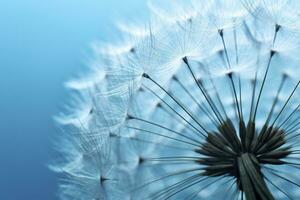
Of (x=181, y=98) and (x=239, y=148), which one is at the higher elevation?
(x=181, y=98)

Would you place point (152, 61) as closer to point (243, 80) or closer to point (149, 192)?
point (243, 80)

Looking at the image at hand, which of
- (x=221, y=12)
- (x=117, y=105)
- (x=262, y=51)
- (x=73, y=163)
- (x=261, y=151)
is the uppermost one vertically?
(x=221, y=12)

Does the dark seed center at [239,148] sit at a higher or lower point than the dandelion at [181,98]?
lower

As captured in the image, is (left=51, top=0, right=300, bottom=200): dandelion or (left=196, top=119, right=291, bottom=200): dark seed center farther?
(left=51, top=0, right=300, bottom=200): dandelion

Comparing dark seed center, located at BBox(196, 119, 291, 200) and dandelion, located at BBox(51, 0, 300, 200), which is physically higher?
dandelion, located at BBox(51, 0, 300, 200)

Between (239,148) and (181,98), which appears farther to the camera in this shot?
(181,98)

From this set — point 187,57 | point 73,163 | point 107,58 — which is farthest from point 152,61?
point 73,163

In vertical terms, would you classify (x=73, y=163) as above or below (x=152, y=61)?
below

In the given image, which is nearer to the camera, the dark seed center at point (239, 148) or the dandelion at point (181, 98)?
the dark seed center at point (239, 148)
